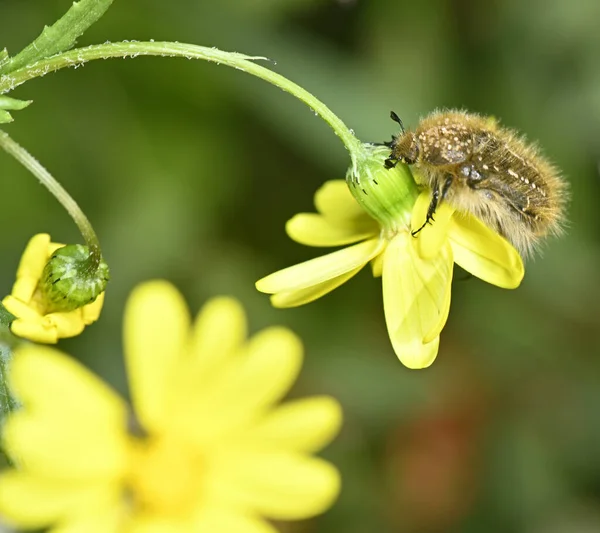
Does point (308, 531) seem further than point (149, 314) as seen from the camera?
Yes

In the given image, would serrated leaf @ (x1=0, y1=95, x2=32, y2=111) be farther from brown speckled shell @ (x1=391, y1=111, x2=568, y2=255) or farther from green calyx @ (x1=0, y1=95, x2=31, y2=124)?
brown speckled shell @ (x1=391, y1=111, x2=568, y2=255)

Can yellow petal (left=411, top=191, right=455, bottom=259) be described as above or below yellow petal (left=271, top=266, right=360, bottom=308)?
above

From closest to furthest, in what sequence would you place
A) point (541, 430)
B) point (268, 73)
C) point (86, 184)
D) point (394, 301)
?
point (268, 73) → point (394, 301) → point (86, 184) → point (541, 430)

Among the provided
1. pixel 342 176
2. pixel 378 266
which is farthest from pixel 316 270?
pixel 342 176

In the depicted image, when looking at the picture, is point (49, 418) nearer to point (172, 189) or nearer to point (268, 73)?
point (268, 73)

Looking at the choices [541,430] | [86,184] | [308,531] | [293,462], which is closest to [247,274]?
Answer: [86,184]

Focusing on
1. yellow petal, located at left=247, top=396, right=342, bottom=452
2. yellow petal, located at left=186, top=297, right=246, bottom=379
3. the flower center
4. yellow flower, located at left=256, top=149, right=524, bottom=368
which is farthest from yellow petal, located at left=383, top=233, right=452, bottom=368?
the flower center

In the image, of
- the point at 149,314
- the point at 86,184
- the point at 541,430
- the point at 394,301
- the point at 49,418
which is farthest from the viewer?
the point at 541,430
